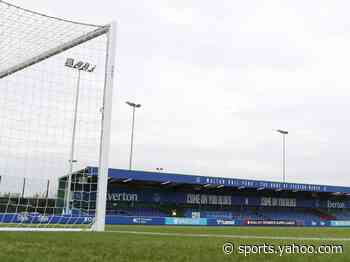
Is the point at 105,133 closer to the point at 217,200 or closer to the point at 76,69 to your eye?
the point at 76,69

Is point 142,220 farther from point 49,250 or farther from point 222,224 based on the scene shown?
point 49,250

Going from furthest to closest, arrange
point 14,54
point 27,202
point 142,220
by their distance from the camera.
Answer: point 142,220
point 14,54
point 27,202

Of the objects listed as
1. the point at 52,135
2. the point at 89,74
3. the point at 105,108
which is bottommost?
the point at 52,135

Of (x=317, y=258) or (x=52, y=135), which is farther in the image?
(x=52, y=135)

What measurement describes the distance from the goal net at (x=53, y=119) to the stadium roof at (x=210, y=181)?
32.8 meters

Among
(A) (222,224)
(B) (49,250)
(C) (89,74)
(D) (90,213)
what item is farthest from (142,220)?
(B) (49,250)

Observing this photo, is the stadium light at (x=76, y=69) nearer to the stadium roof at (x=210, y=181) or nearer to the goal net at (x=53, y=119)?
the goal net at (x=53, y=119)

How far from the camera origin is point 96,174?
24.0 m

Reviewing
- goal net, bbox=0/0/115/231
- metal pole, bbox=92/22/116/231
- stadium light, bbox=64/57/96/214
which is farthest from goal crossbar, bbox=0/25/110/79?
metal pole, bbox=92/22/116/231

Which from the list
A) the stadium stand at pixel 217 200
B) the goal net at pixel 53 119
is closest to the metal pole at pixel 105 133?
the goal net at pixel 53 119

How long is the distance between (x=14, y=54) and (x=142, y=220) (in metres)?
29.9

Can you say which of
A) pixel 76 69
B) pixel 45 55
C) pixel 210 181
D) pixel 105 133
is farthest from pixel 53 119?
pixel 210 181

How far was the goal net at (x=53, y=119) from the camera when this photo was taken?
20422mm

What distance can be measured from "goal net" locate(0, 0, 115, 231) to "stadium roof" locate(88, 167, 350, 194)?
32.8 m
